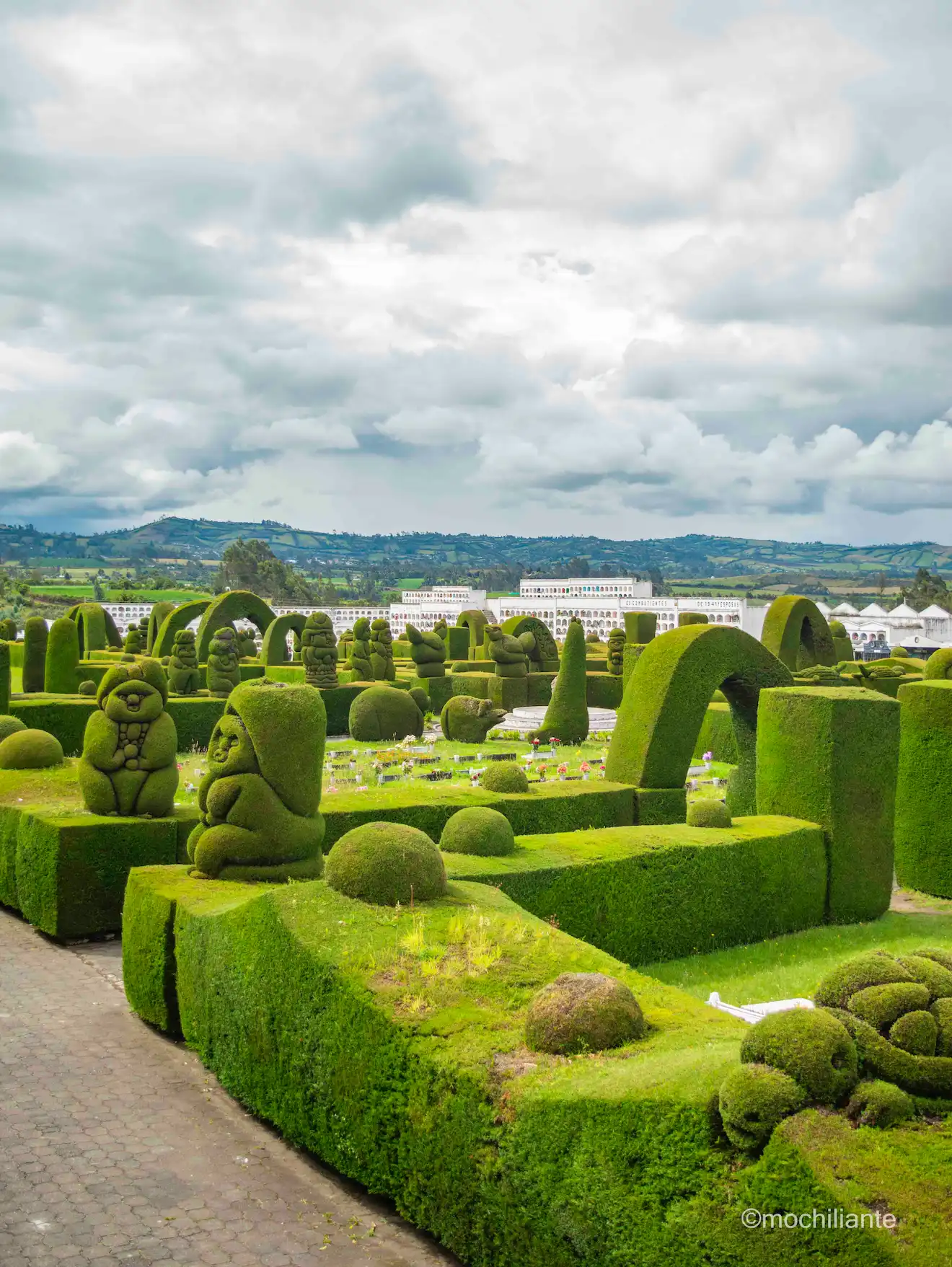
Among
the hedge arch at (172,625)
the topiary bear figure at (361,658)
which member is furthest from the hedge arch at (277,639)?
the topiary bear figure at (361,658)

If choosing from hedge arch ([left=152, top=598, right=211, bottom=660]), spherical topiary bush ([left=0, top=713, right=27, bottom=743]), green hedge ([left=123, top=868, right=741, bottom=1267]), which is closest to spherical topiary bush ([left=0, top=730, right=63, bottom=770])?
spherical topiary bush ([left=0, top=713, right=27, bottom=743])

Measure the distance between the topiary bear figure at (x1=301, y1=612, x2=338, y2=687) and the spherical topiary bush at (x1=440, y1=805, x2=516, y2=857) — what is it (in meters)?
20.8

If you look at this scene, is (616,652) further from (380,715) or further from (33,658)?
(33,658)

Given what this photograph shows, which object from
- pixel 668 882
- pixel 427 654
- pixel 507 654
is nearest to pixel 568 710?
pixel 507 654

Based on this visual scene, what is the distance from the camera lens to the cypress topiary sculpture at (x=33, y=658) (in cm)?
3747

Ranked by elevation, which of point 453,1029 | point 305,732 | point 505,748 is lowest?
point 505,748

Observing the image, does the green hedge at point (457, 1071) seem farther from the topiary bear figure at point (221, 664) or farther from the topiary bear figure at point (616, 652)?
the topiary bear figure at point (616, 652)

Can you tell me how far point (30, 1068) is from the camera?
9352 mm

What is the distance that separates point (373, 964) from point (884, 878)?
10553 mm

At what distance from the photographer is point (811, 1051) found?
5223mm

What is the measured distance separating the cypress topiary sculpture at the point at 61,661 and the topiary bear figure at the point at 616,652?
19.1m

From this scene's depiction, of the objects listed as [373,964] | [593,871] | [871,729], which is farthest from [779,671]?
[373,964]

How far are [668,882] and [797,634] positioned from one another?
24.0 metres

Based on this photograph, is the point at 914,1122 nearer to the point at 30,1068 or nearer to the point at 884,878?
the point at 30,1068
